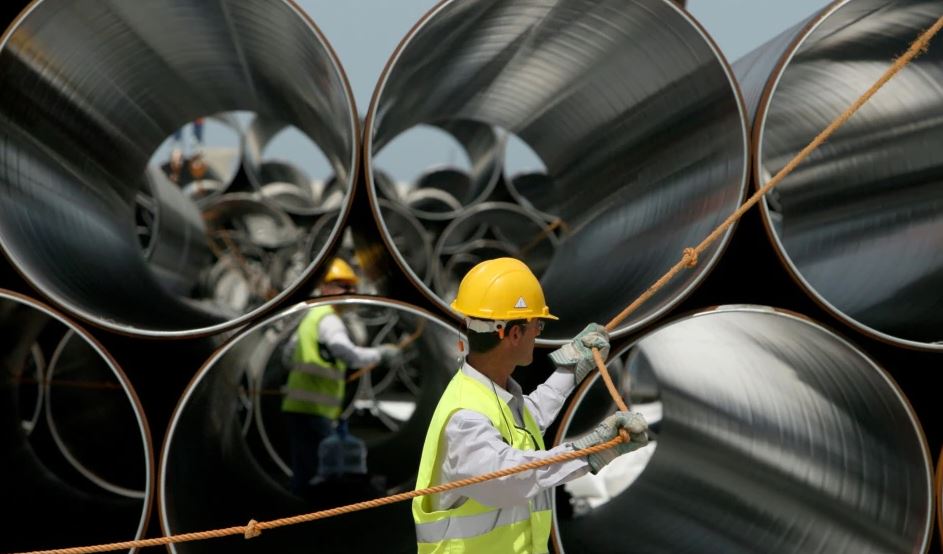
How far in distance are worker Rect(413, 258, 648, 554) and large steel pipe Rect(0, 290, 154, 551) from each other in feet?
5.23

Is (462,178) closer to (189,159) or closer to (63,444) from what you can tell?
(189,159)

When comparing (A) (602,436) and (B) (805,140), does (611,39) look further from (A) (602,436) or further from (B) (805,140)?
(A) (602,436)

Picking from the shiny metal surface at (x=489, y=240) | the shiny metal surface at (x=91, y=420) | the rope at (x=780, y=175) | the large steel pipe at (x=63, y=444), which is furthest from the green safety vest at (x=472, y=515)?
the shiny metal surface at (x=489, y=240)

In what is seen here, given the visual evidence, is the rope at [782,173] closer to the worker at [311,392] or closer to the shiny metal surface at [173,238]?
the worker at [311,392]

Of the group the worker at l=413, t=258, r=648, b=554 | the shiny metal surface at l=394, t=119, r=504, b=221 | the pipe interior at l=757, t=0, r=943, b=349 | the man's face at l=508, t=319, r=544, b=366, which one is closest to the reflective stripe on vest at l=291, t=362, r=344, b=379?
the pipe interior at l=757, t=0, r=943, b=349

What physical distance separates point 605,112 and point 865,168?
150 centimetres

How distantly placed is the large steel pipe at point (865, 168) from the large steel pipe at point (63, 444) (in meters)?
3.15

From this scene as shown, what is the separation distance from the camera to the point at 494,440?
94.5 inches

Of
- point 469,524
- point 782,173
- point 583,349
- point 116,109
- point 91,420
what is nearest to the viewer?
A: point 469,524

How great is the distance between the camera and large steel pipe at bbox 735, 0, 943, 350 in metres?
3.92

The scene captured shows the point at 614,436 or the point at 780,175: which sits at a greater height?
the point at 780,175

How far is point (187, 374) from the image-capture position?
3.82 meters

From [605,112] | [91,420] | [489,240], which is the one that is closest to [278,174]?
[489,240]

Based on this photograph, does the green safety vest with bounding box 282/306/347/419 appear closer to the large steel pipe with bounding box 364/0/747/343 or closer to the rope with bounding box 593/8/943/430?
the large steel pipe with bounding box 364/0/747/343
